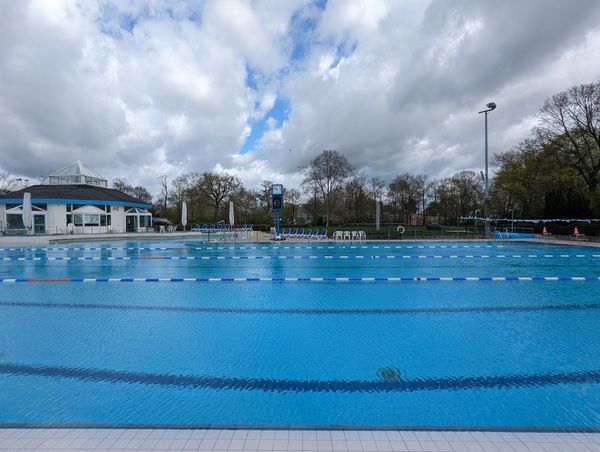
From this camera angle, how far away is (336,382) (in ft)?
12.9

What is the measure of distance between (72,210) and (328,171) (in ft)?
82.1

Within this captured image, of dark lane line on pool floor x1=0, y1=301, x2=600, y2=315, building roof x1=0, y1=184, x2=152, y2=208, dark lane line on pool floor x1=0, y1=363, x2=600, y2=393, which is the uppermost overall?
building roof x1=0, y1=184, x2=152, y2=208

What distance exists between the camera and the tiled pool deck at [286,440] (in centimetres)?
249

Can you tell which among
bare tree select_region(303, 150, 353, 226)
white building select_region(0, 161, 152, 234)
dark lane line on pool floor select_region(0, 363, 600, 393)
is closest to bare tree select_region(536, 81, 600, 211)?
bare tree select_region(303, 150, 353, 226)

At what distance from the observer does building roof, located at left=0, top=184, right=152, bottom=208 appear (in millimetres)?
30891

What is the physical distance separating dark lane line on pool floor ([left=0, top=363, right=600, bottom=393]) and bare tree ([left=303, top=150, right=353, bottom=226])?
3487 centimetres

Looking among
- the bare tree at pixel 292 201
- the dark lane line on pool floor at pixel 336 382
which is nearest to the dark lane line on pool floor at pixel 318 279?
the dark lane line on pool floor at pixel 336 382

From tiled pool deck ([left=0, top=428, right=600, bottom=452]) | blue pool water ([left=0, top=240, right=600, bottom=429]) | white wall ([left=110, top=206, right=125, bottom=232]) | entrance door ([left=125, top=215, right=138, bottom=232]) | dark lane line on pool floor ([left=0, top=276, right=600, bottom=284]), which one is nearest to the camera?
tiled pool deck ([left=0, top=428, right=600, bottom=452])

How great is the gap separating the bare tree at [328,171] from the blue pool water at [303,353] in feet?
97.6

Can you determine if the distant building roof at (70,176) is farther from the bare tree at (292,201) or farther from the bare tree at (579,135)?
the bare tree at (579,135)

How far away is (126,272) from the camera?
37.4 ft

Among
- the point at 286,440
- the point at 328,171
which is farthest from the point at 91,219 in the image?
the point at 286,440

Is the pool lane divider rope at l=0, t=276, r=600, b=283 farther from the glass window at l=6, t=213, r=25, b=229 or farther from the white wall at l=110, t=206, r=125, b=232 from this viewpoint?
the white wall at l=110, t=206, r=125, b=232

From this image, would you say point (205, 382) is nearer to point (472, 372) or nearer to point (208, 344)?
point (208, 344)
